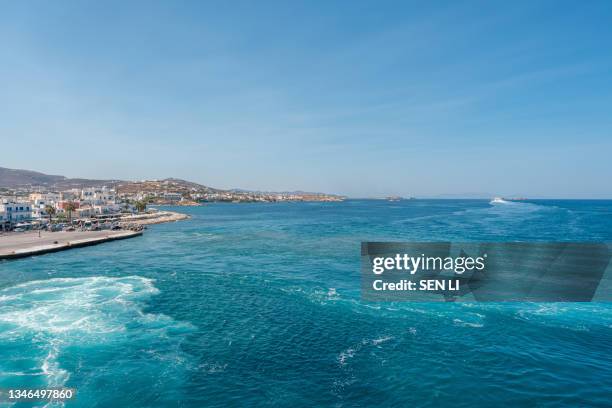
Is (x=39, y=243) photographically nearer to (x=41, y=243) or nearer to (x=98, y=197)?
(x=41, y=243)

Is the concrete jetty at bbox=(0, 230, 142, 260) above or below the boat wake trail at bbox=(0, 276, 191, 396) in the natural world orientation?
above

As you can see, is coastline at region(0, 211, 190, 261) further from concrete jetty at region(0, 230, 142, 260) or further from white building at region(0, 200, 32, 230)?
white building at region(0, 200, 32, 230)

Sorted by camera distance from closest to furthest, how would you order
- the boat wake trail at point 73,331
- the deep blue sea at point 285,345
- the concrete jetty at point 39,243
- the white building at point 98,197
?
the deep blue sea at point 285,345
the boat wake trail at point 73,331
the concrete jetty at point 39,243
the white building at point 98,197

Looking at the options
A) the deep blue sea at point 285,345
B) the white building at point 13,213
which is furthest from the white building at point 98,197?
the deep blue sea at point 285,345

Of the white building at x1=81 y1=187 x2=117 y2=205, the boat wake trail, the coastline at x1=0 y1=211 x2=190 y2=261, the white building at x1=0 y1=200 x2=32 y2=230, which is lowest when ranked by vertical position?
the boat wake trail

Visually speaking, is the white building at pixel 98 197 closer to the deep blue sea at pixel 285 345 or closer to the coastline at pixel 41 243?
the coastline at pixel 41 243

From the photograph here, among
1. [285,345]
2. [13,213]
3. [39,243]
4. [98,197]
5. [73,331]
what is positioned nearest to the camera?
[285,345]

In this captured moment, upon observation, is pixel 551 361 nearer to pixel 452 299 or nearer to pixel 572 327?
pixel 572 327

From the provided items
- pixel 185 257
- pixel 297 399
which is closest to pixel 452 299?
pixel 297 399

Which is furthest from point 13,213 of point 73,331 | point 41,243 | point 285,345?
point 285,345

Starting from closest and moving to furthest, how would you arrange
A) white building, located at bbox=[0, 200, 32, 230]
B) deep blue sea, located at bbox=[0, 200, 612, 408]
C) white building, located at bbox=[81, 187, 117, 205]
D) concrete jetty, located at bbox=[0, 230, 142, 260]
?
deep blue sea, located at bbox=[0, 200, 612, 408] → concrete jetty, located at bbox=[0, 230, 142, 260] → white building, located at bbox=[0, 200, 32, 230] → white building, located at bbox=[81, 187, 117, 205]

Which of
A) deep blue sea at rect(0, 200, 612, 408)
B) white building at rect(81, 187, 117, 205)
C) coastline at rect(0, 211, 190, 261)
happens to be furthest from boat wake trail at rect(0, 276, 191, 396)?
white building at rect(81, 187, 117, 205)
